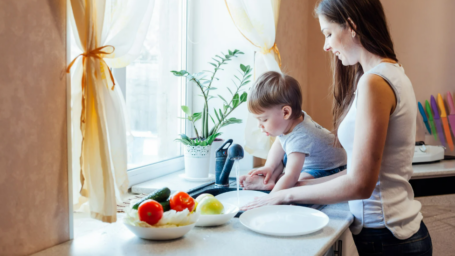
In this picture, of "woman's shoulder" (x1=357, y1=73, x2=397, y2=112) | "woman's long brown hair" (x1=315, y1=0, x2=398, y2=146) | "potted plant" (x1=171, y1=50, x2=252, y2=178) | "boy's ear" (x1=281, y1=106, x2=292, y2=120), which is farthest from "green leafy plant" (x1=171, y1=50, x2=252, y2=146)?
"woman's shoulder" (x1=357, y1=73, x2=397, y2=112)

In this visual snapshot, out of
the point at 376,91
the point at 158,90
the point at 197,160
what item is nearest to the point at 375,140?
the point at 376,91

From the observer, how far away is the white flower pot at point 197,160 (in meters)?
1.90

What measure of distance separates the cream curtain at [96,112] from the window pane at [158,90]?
0.72 m

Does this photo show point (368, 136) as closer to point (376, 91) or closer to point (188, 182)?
point (376, 91)

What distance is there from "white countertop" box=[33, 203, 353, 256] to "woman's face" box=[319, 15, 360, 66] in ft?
1.64

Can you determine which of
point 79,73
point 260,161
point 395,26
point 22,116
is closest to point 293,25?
point 395,26

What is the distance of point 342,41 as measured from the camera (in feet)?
4.12

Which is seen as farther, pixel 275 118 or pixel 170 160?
pixel 170 160

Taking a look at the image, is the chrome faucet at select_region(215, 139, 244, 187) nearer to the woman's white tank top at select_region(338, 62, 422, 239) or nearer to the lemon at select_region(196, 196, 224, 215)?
the lemon at select_region(196, 196, 224, 215)

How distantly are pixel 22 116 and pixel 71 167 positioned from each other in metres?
0.19

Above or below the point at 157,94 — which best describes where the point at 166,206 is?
below

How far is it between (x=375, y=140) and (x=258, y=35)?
1081 millimetres

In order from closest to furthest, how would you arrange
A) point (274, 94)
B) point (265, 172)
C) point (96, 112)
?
1. point (96, 112)
2. point (274, 94)
3. point (265, 172)

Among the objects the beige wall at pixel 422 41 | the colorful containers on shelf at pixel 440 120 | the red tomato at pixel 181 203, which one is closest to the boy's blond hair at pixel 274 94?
the red tomato at pixel 181 203
